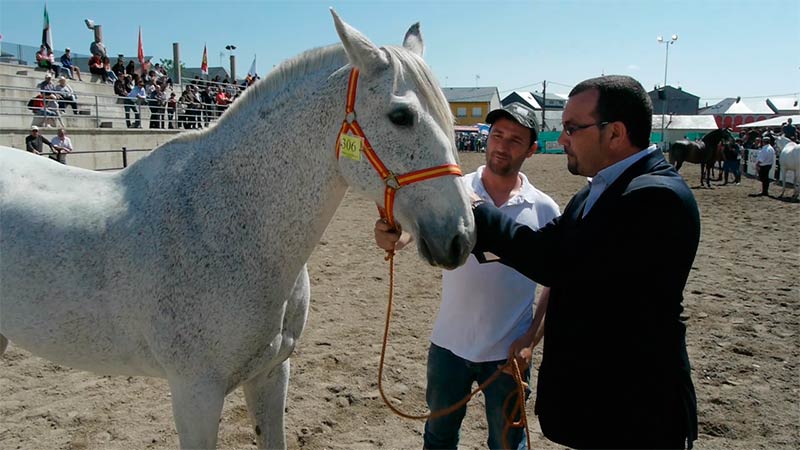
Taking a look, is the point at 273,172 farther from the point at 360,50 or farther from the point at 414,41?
the point at 414,41

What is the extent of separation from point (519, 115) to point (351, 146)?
1017mm


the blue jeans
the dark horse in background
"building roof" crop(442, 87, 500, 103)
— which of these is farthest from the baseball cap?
"building roof" crop(442, 87, 500, 103)

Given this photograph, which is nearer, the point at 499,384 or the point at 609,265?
the point at 609,265

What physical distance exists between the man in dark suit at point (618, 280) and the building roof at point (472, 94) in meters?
77.8


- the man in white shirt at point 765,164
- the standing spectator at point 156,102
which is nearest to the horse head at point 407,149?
the man in white shirt at point 765,164

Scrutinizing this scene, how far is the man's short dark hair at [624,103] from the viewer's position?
5.78 feet

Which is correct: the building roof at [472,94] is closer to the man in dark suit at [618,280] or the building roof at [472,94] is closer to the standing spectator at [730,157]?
the standing spectator at [730,157]

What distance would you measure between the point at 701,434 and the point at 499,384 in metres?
2.06

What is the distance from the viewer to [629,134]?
1.82 metres

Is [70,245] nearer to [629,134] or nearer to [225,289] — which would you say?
[225,289]

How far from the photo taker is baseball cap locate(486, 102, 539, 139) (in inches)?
97.2

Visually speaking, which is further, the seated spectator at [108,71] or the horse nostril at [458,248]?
the seated spectator at [108,71]

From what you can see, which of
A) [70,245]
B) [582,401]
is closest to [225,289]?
[70,245]

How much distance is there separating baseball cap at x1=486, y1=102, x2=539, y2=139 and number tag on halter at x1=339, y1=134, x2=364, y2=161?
0.93 metres
